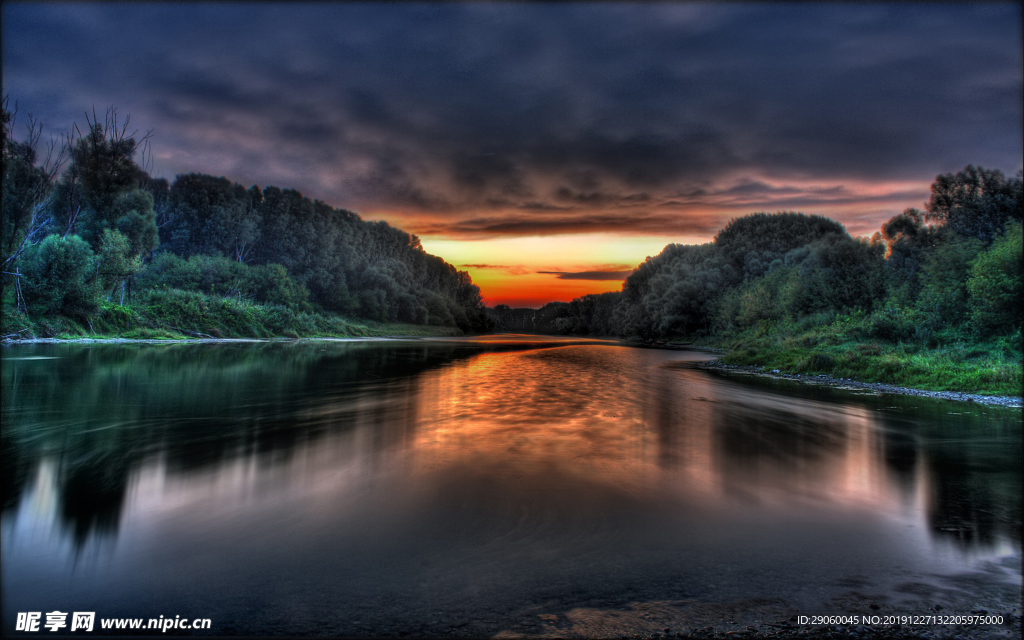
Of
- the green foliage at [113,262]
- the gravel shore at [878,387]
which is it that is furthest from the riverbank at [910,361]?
the green foliage at [113,262]

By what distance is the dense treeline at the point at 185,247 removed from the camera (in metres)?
27.7

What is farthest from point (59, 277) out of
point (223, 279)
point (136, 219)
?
point (223, 279)

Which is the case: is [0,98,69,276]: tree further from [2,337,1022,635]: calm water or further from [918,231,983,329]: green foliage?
[918,231,983,329]: green foliage

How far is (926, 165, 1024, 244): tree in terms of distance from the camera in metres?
25.8

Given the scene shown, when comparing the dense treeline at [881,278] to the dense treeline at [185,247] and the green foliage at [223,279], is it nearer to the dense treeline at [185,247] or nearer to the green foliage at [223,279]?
the dense treeline at [185,247]

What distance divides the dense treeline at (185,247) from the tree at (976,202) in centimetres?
5346

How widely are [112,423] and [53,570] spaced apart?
6548 mm

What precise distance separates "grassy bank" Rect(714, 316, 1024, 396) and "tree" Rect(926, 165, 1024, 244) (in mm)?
9358

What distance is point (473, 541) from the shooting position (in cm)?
431

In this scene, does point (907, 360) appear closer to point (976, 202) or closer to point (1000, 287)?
point (1000, 287)

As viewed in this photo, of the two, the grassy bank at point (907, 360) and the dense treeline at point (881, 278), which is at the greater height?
the dense treeline at point (881, 278)

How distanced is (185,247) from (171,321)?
150 ft

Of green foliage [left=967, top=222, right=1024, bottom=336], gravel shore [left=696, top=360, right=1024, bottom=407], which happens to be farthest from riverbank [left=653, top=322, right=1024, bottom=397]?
green foliage [left=967, top=222, right=1024, bottom=336]

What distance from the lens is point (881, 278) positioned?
32.6 metres
